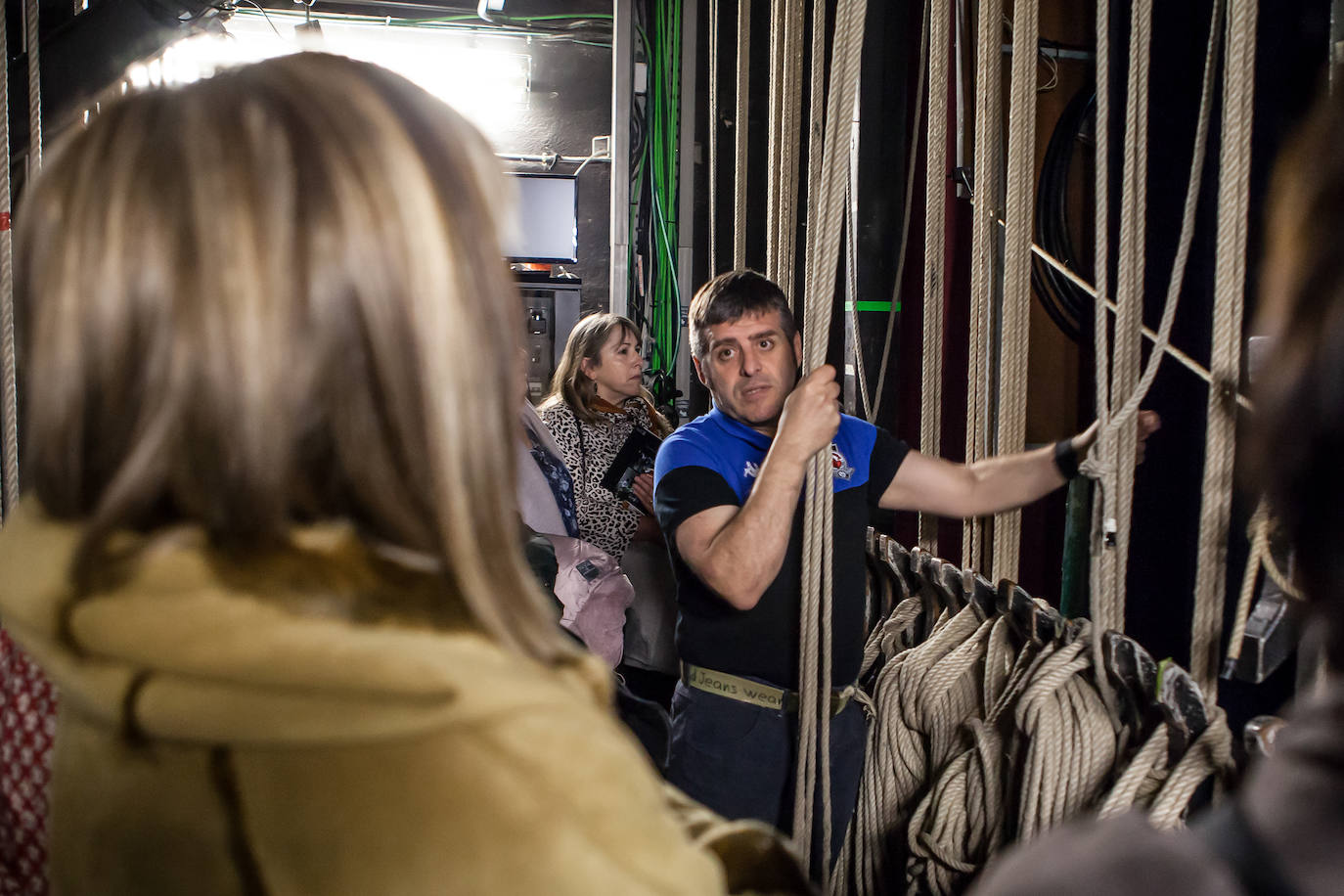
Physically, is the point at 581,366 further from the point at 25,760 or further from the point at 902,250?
the point at 25,760

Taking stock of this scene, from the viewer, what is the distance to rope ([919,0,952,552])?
1.87 meters

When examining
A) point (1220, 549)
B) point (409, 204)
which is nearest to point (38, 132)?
point (409, 204)

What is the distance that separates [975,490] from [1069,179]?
4.76 ft

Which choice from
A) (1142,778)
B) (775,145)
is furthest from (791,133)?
(1142,778)

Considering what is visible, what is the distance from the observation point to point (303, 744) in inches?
17.3

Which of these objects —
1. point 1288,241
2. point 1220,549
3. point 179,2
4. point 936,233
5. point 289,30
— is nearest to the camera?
point 1288,241

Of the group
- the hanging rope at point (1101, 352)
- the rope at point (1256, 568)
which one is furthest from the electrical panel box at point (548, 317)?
the rope at point (1256, 568)

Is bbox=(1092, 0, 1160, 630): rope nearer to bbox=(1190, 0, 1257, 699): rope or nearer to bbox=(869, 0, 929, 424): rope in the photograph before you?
bbox=(1190, 0, 1257, 699): rope

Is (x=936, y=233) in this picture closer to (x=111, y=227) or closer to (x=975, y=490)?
(x=975, y=490)

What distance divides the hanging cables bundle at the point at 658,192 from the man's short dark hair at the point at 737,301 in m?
2.54

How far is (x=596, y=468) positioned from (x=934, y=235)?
1482mm

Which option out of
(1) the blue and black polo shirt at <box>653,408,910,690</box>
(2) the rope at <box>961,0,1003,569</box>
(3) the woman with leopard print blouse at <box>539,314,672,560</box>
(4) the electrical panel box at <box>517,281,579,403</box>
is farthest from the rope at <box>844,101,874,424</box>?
(4) the electrical panel box at <box>517,281,579,403</box>

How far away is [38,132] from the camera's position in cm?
133

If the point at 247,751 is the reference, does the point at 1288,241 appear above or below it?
above
